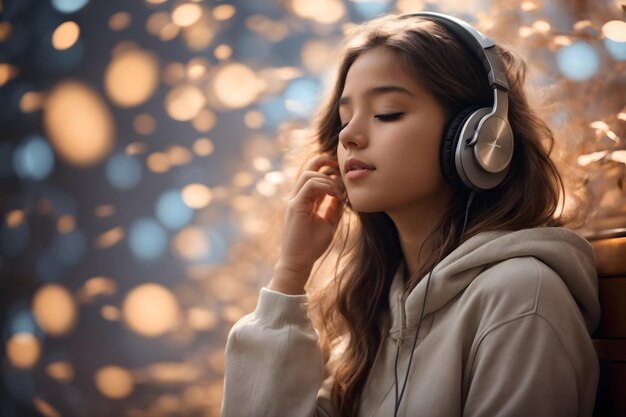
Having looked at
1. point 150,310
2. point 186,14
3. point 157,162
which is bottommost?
point 150,310

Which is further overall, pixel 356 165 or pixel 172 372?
pixel 172 372

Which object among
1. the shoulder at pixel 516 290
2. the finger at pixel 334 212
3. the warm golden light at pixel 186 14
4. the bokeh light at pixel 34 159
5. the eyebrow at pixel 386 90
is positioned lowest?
the bokeh light at pixel 34 159

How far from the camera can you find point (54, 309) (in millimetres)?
1566

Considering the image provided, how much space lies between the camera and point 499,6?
1722 mm

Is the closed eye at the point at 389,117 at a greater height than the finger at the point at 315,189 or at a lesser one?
greater

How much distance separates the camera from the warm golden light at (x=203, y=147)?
165cm

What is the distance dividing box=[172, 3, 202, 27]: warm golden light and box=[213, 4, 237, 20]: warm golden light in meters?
0.05

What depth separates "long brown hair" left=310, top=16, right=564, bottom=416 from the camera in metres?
0.91

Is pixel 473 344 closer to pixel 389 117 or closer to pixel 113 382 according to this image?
pixel 389 117

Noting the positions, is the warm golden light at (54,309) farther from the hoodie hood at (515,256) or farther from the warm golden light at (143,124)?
the hoodie hood at (515,256)

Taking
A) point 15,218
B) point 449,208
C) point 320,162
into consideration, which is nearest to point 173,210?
point 15,218

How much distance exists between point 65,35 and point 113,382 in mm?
905

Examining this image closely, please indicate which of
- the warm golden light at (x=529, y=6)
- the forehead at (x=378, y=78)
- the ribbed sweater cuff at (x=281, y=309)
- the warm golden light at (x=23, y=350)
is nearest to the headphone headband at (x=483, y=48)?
the forehead at (x=378, y=78)

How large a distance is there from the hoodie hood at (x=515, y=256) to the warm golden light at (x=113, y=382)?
943 millimetres
